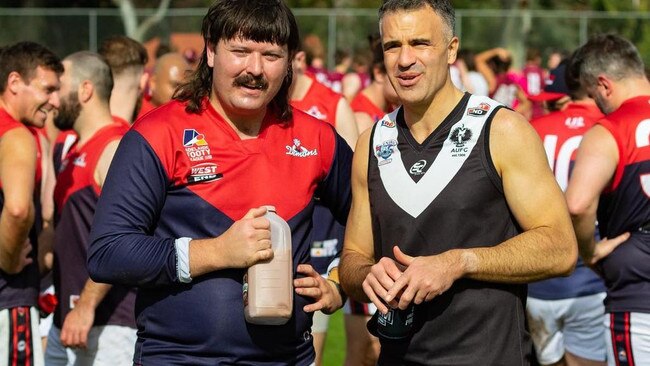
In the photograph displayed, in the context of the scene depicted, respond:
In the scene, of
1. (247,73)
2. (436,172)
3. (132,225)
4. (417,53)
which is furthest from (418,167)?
(132,225)

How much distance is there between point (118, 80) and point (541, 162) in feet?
12.7

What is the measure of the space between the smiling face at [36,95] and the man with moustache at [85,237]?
0.25 m

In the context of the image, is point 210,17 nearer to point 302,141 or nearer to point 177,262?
point 302,141

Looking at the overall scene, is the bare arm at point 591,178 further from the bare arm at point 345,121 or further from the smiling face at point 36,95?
the smiling face at point 36,95

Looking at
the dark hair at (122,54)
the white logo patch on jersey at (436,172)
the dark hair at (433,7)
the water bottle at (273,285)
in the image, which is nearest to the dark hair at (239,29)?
the dark hair at (433,7)

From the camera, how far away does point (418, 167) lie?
3.96 meters

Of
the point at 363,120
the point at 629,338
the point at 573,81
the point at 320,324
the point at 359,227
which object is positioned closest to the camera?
the point at 359,227

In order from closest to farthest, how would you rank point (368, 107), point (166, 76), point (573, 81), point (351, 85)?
point (573, 81) → point (166, 76) → point (368, 107) → point (351, 85)

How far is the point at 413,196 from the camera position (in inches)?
155

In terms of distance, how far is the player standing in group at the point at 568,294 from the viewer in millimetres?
7285

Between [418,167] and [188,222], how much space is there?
2.94 ft

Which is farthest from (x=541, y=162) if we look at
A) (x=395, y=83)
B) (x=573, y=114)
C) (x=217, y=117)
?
(x=573, y=114)

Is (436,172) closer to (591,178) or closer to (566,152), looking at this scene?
(591,178)

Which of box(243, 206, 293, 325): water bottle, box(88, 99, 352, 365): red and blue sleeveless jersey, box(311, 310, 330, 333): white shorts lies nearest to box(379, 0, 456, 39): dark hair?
box(88, 99, 352, 365): red and blue sleeveless jersey
